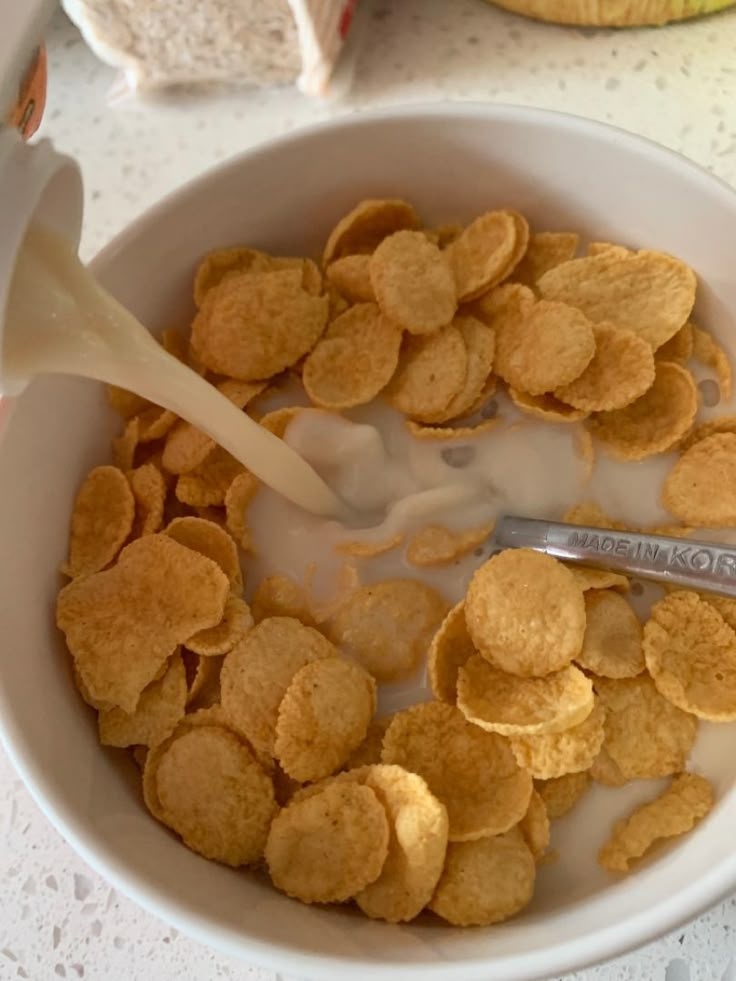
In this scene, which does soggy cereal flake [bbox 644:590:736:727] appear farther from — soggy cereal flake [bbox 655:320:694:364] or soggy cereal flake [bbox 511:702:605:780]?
soggy cereal flake [bbox 655:320:694:364]

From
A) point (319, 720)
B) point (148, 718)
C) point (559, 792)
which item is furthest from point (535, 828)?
point (148, 718)

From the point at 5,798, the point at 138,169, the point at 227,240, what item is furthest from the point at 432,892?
the point at 138,169

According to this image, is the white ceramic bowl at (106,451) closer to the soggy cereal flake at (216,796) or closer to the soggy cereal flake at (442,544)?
the soggy cereal flake at (216,796)

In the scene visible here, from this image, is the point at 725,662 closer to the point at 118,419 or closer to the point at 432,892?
the point at 432,892

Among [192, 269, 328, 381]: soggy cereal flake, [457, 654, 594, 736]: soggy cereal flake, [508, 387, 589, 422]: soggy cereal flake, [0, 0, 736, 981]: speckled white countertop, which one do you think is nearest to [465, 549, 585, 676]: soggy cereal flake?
[457, 654, 594, 736]: soggy cereal flake

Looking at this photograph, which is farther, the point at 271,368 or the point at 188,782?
the point at 271,368

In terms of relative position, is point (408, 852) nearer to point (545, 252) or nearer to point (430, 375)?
point (430, 375)
